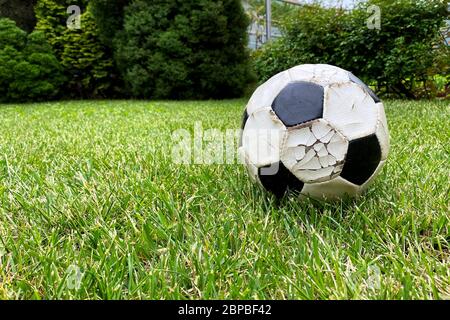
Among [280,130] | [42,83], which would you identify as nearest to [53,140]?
[280,130]

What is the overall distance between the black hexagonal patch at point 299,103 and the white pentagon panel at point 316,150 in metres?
0.03

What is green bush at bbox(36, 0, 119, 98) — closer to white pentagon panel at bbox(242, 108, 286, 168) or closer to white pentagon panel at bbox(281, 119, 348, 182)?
white pentagon panel at bbox(242, 108, 286, 168)

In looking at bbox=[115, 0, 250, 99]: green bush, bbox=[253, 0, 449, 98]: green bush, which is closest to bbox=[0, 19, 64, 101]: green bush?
bbox=[115, 0, 250, 99]: green bush

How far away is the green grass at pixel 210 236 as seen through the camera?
100 centimetres

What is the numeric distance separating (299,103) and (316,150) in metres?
0.18

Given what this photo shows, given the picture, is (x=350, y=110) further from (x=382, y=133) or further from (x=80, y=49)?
(x=80, y=49)

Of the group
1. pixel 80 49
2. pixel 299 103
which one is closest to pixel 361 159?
pixel 299 103

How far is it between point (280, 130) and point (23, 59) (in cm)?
1032

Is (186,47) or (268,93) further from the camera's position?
(186,47)

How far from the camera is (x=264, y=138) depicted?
1464mm

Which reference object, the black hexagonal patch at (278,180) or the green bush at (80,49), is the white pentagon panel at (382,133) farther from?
the green bush at (80,49)

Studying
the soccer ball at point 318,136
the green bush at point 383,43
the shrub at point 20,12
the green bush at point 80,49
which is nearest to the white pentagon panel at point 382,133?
the soccer ball at point 318,136
